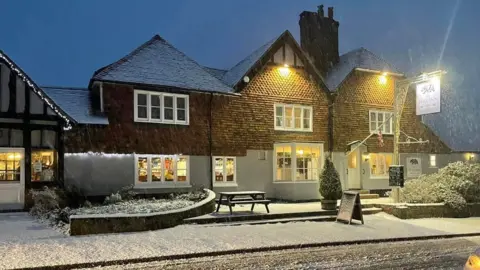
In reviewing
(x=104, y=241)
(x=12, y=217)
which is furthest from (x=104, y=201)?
(x=104, y=241)

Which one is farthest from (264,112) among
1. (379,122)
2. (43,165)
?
(43,165)

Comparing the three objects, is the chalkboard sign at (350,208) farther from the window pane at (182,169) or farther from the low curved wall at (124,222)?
the window pane at (182,169)

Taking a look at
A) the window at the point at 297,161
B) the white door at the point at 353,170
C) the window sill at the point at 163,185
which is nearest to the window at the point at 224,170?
the window sill at the point at 163,185

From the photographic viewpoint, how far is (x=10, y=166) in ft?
55.6

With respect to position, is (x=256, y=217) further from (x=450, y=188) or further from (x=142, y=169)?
(x=450, y=188)

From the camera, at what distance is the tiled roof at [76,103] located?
715 inches

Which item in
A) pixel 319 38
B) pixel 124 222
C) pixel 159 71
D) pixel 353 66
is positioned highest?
pixel 319 38

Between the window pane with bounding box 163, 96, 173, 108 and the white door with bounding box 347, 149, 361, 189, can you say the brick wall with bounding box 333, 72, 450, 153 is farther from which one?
the window pane with bounding box 163, 96, 173, 108

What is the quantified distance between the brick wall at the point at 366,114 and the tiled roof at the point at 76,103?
38.8 feet

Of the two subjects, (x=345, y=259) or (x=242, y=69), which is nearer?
(x=345, y=259)

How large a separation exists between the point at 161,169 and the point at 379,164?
1205cm

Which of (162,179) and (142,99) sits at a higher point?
(142,99)

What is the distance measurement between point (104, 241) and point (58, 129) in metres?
7.90

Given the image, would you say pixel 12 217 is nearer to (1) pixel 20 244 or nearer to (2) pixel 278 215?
(1) pixel 20 244
